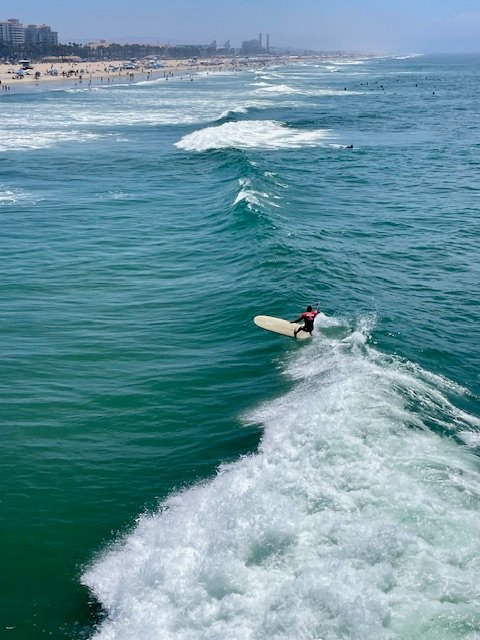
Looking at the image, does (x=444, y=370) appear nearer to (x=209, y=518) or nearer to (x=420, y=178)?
(x=209, y=518)

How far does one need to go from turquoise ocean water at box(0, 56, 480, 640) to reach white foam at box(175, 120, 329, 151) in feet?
66.6

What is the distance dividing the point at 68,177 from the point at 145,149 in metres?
14.3

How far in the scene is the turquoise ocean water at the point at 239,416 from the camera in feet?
43.5

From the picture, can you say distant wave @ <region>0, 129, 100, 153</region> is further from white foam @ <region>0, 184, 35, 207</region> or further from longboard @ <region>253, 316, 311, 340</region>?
longboard @ <region>253, 316, 311, 340</region>

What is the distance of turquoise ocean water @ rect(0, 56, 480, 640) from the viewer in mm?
13273

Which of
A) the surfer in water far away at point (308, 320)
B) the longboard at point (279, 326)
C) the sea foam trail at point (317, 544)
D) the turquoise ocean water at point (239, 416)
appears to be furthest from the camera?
the longboard at point (279, 326)

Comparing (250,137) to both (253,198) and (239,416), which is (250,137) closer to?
(253,198)

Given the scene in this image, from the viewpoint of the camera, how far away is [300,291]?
28734 mm

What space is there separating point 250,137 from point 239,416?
56979 millimetres

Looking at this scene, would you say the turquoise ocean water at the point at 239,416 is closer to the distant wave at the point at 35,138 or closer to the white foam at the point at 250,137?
the white foam at the point at 250,137

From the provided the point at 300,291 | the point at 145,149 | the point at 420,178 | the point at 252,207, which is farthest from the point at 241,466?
the point at 145,149

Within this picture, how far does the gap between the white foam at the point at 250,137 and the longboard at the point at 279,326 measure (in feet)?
138

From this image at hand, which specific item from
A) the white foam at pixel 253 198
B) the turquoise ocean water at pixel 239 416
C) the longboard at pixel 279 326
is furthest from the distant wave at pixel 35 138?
the longboard at pixel 279 326

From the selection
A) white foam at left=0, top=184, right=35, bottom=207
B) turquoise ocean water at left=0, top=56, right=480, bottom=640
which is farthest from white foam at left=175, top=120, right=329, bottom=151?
white foam at left=0, top=184, right=35, bottom=207
